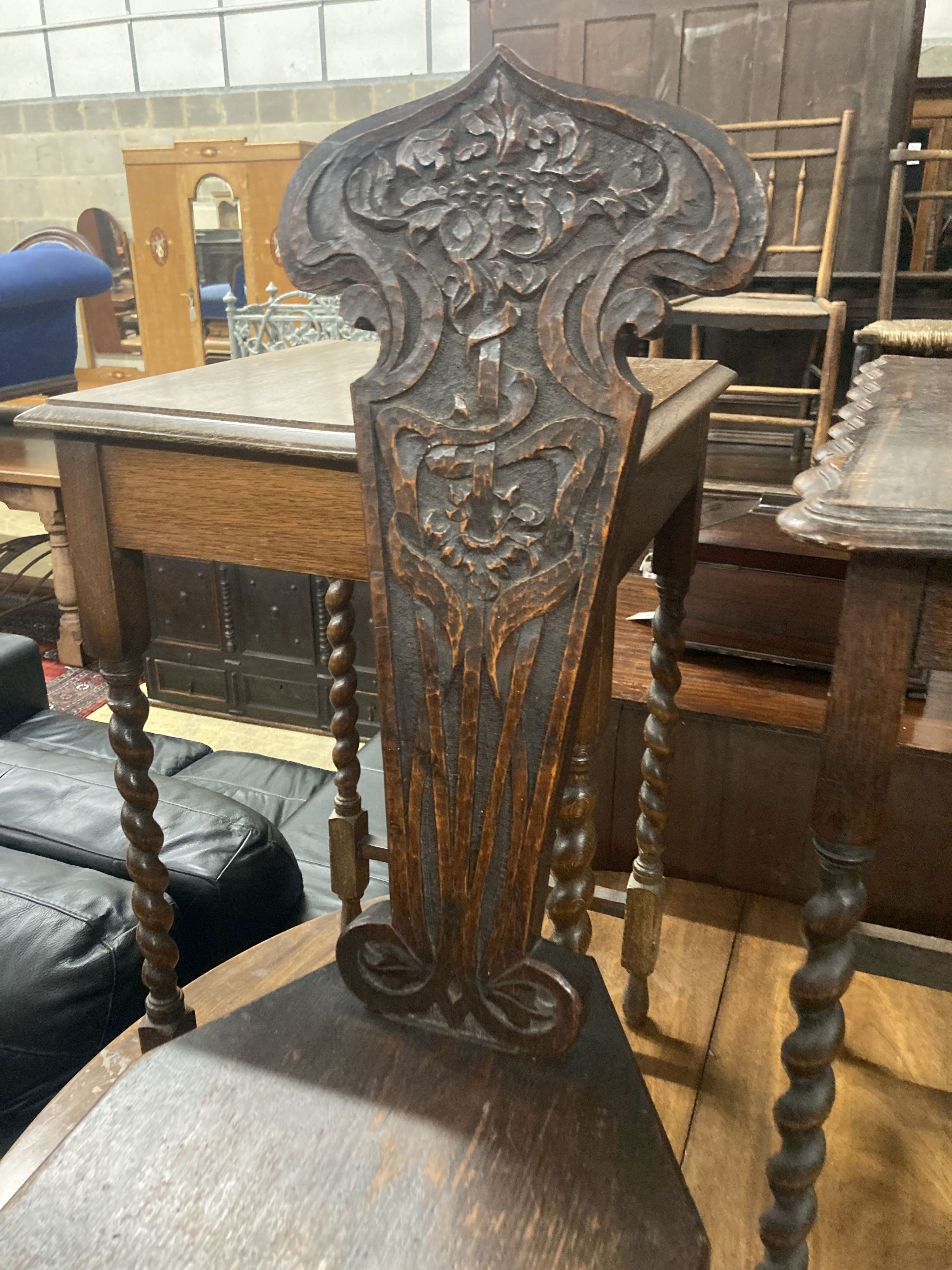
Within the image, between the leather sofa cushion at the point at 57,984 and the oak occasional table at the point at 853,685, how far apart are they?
828 millimetres

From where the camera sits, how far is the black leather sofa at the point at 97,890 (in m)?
1.20

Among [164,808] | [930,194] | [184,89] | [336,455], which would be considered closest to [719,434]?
[930,194]

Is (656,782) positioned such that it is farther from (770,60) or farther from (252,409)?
(770,60)

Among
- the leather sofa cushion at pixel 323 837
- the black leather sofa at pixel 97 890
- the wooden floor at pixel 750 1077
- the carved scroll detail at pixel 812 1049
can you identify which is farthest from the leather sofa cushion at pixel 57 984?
the carved scroll detail at pixel 812 1049

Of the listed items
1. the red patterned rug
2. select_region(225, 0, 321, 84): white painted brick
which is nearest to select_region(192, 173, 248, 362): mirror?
select_region(225, 0, 321, 84): white painted brick

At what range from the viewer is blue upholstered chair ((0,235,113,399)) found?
4039 millimetres

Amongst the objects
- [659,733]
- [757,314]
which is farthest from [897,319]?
[659,733]

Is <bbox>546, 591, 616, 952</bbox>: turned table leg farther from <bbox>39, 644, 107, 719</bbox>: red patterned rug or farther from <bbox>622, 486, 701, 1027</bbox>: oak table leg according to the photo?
<bbox>39, 644, 107, 719</bbox>: red patterned rug

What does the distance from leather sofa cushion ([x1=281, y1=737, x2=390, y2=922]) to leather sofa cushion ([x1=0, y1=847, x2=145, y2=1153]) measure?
1.62 ft

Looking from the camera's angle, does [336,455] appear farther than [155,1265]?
Yes

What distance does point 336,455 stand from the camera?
66 centimetres

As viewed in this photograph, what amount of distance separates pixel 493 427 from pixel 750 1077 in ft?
2.96

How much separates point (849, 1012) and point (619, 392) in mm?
1013

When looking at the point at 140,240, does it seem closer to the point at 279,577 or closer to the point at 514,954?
the point at 279,577
